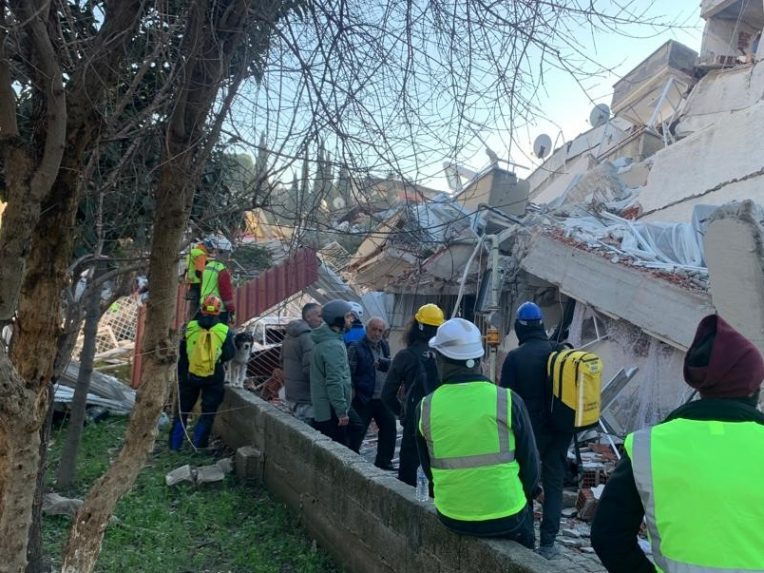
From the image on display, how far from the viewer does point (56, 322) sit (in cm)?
328

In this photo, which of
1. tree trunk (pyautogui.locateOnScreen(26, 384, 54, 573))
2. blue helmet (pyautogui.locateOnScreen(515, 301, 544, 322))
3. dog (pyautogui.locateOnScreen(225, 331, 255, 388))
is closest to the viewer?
tree trunk (pyautogui.locateOnScreen(26, 384, 54, 573))

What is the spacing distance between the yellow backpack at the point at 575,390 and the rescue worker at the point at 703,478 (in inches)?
108

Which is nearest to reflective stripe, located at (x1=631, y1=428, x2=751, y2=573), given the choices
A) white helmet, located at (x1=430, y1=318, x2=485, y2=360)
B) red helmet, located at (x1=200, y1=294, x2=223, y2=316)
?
white helmet, located at (x1=430, y1=318, x2=485, y2=360)

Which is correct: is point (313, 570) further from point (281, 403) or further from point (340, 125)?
point (281, 403)

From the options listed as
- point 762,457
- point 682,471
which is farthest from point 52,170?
point 762,457

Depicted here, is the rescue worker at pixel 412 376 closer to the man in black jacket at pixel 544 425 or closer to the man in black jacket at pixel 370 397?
the man in black jacket at pixel 544 425

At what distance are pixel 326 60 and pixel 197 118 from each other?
2.27ft

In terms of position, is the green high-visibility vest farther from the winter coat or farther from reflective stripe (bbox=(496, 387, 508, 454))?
reflective stripe (bbox=(496, 387, 508, 454))

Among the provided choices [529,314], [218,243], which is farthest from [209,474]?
[529,314]

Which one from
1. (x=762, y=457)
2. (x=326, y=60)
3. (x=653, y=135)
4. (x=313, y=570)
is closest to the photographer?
(x=762, y=457)

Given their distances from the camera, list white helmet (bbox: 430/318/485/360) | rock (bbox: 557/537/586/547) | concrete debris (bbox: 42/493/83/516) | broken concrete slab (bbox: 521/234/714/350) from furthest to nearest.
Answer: broken concrete slab (bbox: 521/234/714/350), concrete debris (bbox: 42/493/83/516), rock (bbox: 557/537/586/547), white helmet (bbox: 430/318/485/360)

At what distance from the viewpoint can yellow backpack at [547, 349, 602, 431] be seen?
5.02m

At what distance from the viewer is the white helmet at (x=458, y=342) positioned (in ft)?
11.9

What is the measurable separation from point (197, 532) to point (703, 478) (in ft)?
15.8
